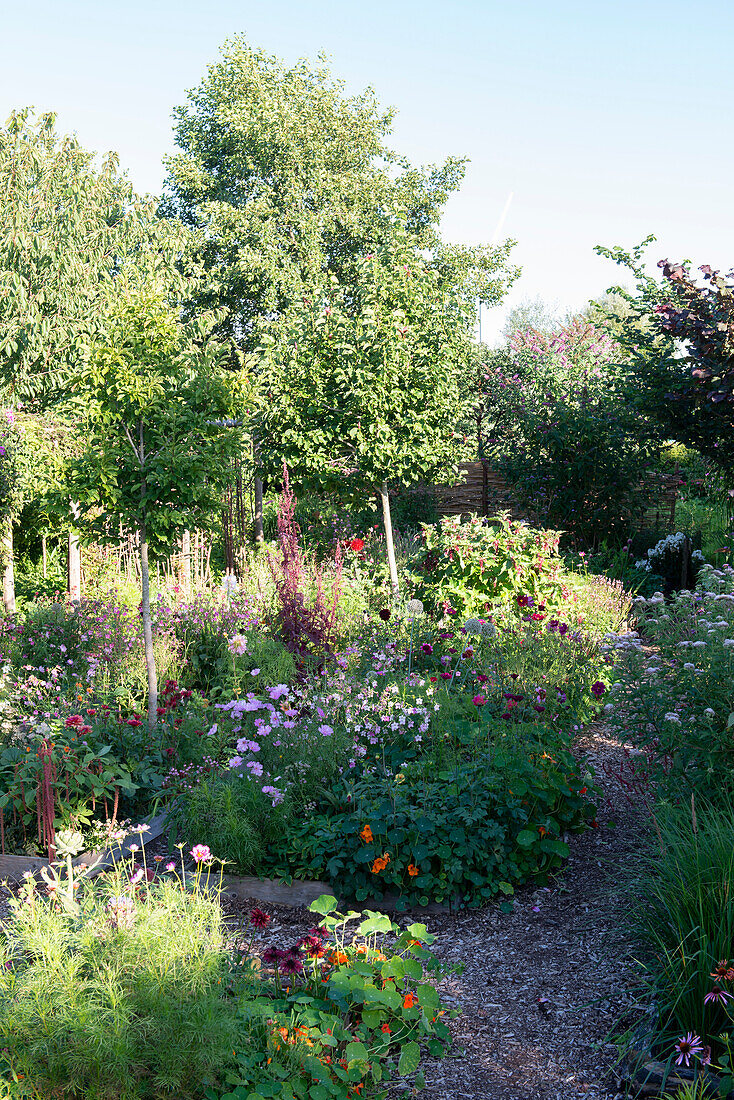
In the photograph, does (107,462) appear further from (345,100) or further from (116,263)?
(345,100)

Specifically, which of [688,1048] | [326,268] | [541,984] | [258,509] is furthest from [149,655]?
[326,268]

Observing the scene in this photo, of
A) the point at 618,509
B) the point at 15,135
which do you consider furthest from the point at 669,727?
the point at 15,135

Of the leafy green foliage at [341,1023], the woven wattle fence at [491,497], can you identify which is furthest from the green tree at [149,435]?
the woven wattle fence at [491,497]

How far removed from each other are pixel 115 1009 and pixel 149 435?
416 centimetres

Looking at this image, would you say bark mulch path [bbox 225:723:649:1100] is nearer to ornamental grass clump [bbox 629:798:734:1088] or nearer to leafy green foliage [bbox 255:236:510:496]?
ornamental grass clump [bbox 629:798:734:1088]

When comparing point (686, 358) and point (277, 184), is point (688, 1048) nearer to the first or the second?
point (686, 358)

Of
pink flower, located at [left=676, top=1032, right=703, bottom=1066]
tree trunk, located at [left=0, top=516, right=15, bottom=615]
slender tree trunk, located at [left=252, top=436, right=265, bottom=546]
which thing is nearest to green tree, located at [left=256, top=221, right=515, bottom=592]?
tree trunk, located at [left=0, top=516, right=15, bottom=615]

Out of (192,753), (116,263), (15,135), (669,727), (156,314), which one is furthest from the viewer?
(116,263)

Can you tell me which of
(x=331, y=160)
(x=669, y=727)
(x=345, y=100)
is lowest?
(x=669, y=727)

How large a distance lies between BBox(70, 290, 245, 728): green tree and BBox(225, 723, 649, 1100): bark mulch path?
278 centimetres

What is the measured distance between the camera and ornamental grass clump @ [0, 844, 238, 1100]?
2133mm

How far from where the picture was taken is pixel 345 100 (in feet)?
51.1

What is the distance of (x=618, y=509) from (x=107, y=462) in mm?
7123

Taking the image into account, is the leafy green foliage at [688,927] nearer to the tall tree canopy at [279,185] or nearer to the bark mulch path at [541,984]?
the bark mulch path at [541,984]
